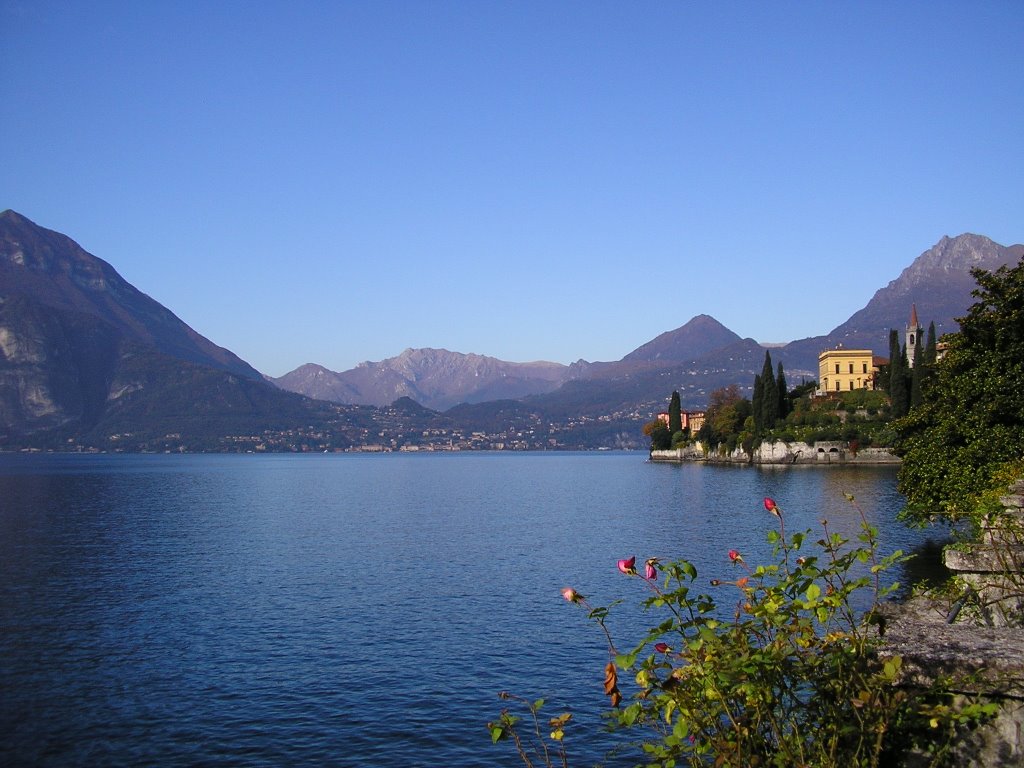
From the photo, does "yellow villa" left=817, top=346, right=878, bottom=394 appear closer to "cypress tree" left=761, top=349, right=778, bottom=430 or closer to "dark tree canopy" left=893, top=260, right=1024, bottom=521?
"cypress tree" left=761, top=349, right=778, bottom=430

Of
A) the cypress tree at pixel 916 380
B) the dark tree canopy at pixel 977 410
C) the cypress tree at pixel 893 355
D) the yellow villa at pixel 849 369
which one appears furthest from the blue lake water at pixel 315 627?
the yellow villa at pixel 849 369

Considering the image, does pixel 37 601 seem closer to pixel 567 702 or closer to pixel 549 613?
pixel 549 613

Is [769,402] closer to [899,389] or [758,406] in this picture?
[758,406]

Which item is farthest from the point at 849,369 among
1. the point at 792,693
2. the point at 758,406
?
the point at 792,693

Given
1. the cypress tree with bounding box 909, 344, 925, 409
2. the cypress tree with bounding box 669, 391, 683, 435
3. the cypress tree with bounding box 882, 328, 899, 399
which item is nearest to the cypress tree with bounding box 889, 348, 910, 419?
the cypress tree with bounding box 882, 328, 899, 399

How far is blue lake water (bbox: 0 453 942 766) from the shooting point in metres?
16.8

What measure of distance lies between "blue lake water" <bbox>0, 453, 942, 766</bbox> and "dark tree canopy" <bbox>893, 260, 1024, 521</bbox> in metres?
6.87

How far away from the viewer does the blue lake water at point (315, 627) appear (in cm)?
1677

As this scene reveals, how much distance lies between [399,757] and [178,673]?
8360 millimetres

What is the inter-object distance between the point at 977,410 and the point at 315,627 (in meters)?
23.5

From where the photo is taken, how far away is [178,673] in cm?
2108

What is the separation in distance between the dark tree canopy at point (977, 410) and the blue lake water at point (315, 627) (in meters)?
6.87

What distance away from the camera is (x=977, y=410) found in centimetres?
2981

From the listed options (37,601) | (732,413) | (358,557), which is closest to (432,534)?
(358,557)
